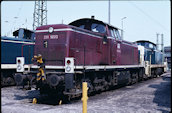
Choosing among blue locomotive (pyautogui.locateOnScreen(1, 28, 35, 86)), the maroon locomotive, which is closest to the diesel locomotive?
the maroon locomotive

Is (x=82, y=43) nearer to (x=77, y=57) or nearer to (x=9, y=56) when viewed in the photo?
(x=77, y=57)

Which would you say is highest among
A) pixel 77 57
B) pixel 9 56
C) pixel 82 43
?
pixel 82 43

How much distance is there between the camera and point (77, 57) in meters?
7.49

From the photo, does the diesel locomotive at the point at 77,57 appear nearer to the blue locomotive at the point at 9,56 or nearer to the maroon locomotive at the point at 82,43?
the maroon locomotive at the point at 82,43

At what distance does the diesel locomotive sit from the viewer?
22.1 ft

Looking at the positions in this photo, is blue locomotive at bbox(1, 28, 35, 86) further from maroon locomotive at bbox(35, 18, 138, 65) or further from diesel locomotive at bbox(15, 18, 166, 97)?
diesel locomotive at bbox(15, 18, 166, 97)

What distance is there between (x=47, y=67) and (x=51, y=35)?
1.28m

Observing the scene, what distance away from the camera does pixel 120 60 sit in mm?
10688

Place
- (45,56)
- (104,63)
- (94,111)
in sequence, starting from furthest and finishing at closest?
(104,63) < (45,56) < (94,111)

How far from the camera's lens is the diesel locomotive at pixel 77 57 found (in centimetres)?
675

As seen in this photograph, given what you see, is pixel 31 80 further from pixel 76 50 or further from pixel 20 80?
pixel 76 50

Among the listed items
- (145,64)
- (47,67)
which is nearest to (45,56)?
(47,67)

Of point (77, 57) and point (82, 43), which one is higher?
point (82, 43)

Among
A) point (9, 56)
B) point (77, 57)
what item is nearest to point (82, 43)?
point (77, 57)
